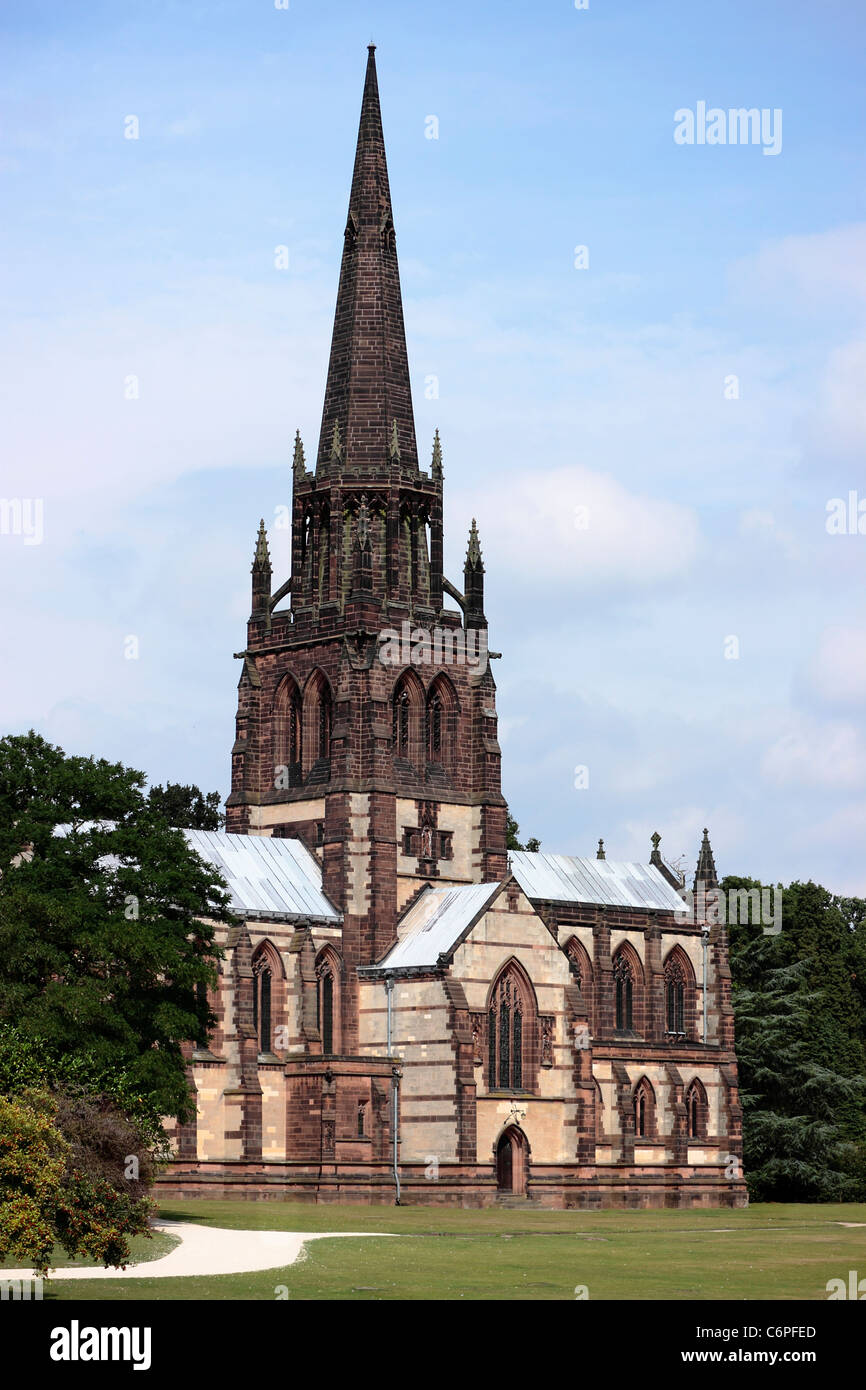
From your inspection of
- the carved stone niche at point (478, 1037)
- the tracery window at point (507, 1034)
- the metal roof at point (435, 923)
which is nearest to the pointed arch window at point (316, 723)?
the metal roof at point (435, 923)

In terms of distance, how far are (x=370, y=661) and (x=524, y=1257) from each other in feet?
123

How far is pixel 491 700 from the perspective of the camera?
87.0 meters

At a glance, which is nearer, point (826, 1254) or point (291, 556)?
point (826, 1254)

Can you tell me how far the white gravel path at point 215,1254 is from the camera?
40969 millimetres

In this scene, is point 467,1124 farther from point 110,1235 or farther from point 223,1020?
point 110,1235

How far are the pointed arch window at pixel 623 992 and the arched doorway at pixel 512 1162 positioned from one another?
13535 millimetres

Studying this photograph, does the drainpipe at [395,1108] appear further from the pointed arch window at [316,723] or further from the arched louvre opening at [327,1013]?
the pointed arch window at [316,723]

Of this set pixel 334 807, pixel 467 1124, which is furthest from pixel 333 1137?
pixel 334 807

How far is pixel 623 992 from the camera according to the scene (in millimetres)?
92125

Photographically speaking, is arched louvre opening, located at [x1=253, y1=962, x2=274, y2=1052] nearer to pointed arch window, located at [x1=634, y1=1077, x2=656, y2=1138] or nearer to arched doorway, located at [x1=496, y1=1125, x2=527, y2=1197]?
arched doorway, located at [x1=496, y1=1125, x2=527, y2=1197]

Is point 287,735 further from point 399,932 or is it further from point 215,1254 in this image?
point 215,1254

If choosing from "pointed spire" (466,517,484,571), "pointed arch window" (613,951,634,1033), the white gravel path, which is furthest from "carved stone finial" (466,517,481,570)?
the white gravel path

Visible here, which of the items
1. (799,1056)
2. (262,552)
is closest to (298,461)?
(262,552)
